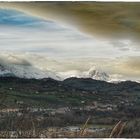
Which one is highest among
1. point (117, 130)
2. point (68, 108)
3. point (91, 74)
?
point (91, 74)

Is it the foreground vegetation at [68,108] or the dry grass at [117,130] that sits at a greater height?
the foreground vegetation at [68,108]

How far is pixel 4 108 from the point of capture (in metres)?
10.8

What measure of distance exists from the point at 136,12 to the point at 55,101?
1.33 meters

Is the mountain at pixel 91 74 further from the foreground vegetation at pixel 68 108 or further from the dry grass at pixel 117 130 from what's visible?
the dry grass at pixel 117 130

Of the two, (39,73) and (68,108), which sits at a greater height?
(39,73)

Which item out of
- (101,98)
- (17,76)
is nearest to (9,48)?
(17,76)

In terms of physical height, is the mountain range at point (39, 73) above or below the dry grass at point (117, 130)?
above

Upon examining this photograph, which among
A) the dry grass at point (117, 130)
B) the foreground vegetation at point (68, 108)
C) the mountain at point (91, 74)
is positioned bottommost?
the dry grass at point (117, 130)

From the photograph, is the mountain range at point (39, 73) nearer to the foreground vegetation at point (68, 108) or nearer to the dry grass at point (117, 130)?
the foreground vegetation at point (68, 108)

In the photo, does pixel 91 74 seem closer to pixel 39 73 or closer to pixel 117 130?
pixel 39 73

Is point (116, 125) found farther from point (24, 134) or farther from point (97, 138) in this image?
point (24, 134)

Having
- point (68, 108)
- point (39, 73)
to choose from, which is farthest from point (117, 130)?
point (39, 73)

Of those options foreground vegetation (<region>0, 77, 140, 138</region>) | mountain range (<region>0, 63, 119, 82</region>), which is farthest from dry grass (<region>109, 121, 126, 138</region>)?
mountain range (<region>0, 63, 119, 82</region>)

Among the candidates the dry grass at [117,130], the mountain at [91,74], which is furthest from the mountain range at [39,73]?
the dry grass at [117,130]
